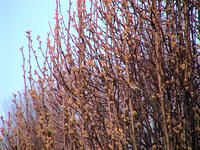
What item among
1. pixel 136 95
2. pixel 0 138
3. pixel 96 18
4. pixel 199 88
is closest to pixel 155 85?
pixel 136 95

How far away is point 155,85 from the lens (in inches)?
135

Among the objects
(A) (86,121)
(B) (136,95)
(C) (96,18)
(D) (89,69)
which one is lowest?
(A) (86,121)

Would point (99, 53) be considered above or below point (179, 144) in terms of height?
above

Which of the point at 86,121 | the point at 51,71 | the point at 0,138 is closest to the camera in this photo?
the point at 86,121

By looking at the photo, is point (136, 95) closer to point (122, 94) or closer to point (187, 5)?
point (122, 94)

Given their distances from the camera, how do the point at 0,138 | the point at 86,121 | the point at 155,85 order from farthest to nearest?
the point at 0,138 → the point at 155,85 → the point at 86,121

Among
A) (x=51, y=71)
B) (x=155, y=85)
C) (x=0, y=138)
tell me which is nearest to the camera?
(x=155, y=85)

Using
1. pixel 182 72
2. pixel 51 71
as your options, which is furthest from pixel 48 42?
pixel 182 72

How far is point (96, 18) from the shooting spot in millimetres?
4043

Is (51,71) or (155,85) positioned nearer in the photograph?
(155,85)

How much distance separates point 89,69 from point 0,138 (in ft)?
4.34

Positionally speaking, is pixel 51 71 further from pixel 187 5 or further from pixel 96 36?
pixel 187 5

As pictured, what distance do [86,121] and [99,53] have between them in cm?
96

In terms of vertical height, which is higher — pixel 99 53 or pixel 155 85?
pixel 99 53
